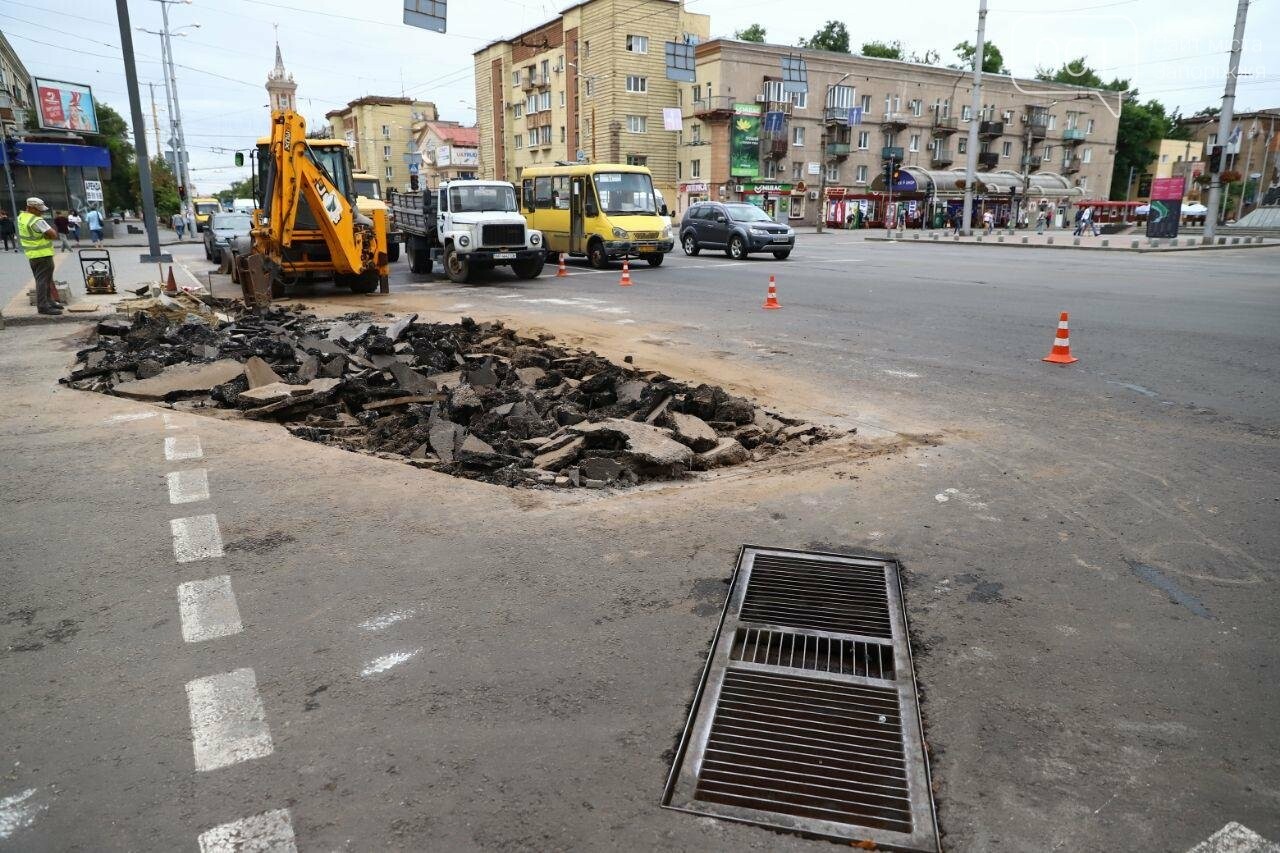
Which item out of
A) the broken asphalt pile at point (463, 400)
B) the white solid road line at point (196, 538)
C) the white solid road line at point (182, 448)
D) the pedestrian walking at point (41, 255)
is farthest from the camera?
the pedestrian walking at point (41, 255)

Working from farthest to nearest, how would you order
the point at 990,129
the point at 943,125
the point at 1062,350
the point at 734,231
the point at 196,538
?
the point at 990,129, the point at 943,125, the point at 734,231, the point at 1062,350, the point at 196,538

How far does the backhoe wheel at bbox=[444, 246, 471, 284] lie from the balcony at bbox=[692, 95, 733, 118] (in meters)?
43.3

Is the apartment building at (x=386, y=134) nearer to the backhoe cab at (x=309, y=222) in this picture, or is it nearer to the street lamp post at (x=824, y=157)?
the street lamp post at (x=824, y=157)

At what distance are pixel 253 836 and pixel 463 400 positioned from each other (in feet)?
15.5

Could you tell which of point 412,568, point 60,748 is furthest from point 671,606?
point 60,748

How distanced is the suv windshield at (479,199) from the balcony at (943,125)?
193 feet

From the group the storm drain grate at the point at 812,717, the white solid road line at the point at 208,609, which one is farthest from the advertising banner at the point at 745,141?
the white solid road line at the point at 208,609

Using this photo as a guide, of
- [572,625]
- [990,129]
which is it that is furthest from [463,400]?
[990,129]

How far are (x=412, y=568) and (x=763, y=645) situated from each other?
6.00ft

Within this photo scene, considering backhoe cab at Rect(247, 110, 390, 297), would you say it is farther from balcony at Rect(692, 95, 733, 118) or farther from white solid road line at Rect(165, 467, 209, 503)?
balcony at Rect(692, 95, 733, 118)

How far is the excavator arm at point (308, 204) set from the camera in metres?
15.3

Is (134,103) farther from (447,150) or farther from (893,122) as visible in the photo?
(447,150)

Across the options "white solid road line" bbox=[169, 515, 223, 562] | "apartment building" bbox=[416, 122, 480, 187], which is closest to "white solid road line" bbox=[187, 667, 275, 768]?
"white solid road line" bbox=[169, 515, 223, 562]

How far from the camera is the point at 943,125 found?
6819cm
